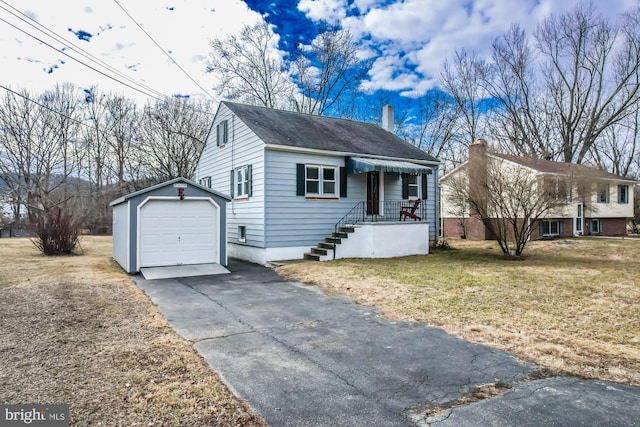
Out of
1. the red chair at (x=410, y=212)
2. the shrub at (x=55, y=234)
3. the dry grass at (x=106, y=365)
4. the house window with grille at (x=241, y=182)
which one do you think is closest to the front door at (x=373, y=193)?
the red chair at (x=410, y=212)

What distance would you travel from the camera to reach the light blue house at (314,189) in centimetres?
1291

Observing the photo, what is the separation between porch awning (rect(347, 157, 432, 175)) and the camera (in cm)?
1330

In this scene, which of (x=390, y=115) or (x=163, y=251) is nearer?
(x=163, y=251)

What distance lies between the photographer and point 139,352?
4488mm

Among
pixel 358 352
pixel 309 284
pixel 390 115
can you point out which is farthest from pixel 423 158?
pixel 358 352

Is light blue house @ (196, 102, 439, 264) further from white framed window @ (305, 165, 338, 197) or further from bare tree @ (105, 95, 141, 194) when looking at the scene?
bare tree @ (105, 95, 141, 194)

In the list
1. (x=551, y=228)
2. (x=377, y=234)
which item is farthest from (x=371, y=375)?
(x=551, y=228)

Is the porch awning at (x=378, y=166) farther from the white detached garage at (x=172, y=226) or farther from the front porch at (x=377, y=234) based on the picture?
the white detached garage at (x=172, y=226)

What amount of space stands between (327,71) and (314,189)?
18606 millimetres

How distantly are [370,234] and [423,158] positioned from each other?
4.83 meters

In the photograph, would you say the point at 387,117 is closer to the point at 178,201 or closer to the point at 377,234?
the point at 377,234

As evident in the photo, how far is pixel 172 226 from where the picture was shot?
1157 cm

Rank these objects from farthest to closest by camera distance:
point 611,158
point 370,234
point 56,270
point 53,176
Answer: point 611,158
point 53,176
point 370,234
point 56,270

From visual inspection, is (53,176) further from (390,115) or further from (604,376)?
(604,376)
